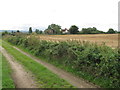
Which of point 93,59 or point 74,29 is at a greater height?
point 74,29

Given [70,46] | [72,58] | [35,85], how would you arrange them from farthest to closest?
[70,46], [72,58], [35,85]

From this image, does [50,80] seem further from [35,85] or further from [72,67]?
[72,67]

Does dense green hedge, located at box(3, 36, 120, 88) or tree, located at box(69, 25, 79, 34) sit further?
tree, located at box(69, 25, 79, 34)

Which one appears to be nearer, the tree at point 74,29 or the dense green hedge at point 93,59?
the dense green hedge at point 93,59

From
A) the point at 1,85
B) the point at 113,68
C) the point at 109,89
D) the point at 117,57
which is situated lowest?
the point at 109,89

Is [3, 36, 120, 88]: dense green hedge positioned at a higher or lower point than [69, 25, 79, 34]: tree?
lower

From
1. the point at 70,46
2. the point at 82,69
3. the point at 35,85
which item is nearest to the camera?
the point at 35,85

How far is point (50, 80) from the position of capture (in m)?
5.80

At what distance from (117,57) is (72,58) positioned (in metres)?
3.30

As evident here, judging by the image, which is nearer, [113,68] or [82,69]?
[113,68]

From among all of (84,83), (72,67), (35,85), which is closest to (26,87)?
(35,85)

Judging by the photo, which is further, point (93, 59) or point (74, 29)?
point (74, 29)

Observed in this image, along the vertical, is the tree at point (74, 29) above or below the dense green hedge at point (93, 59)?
above

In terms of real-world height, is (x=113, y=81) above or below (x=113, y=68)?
below
